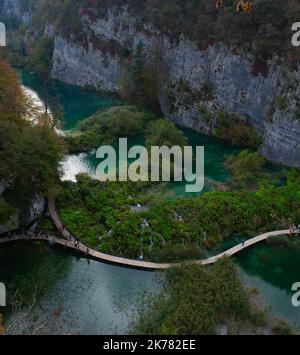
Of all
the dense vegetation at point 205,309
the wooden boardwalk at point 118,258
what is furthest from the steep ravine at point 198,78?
the dense vegetation at point 205,309

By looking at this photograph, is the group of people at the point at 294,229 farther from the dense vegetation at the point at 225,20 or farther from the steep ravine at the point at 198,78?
the dense vegetation at the point at 225,20

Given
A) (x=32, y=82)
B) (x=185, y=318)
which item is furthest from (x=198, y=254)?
(x=32, y=82)

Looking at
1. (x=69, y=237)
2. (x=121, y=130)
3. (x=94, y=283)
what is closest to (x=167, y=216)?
(x=69, y=237)

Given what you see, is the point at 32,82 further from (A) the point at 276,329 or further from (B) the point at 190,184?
(A) the point at 276,329

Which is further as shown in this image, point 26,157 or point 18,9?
point 18,9

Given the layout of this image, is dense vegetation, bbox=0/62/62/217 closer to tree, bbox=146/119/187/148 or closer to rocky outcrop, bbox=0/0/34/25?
tree, bbox=146/119/187/148

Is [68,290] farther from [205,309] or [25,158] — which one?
[205,309]
